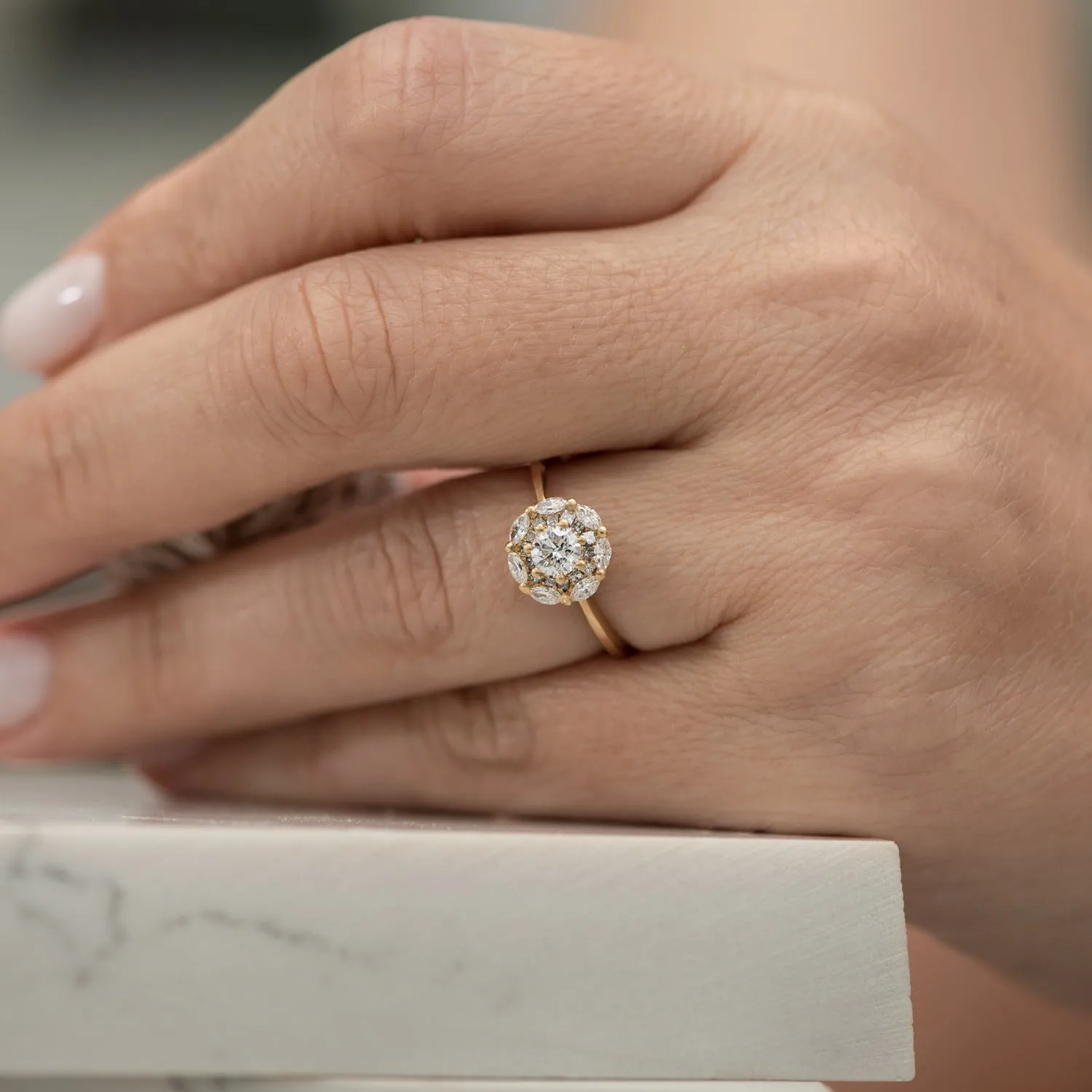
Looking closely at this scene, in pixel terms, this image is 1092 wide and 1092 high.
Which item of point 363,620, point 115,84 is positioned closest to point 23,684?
point 363,620

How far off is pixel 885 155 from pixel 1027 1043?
658 mm

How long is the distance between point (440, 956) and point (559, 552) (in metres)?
0.18

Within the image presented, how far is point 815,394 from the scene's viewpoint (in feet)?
1.63

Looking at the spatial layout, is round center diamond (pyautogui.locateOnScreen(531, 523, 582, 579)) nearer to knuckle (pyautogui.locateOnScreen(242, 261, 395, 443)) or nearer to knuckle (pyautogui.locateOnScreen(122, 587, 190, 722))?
knuckle (pyautogui.locateOnScreen(242, 261, 395, 443))

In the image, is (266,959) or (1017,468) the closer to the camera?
(266,959)

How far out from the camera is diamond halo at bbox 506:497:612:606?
1.58 ft

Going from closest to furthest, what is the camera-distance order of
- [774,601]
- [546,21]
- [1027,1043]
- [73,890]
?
[73,890]
[774,601]
[1027,1043]
[546,21]

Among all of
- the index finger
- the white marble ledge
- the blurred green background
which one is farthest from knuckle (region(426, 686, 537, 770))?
the blurred green background

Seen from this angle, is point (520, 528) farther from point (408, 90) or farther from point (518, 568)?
point (408, 90)

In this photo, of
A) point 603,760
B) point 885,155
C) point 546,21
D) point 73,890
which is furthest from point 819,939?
point 546,21

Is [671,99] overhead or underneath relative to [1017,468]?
overhead

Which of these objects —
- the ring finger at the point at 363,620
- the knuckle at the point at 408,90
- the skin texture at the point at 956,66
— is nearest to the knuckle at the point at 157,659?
the ring finger at the point at 363,620

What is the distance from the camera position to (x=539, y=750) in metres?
0.52

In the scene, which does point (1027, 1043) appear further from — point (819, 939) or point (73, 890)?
point (73, 890)
